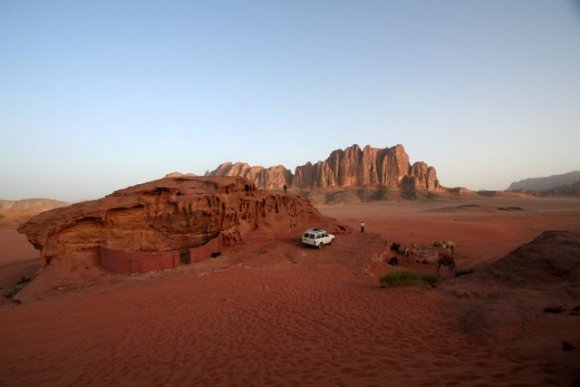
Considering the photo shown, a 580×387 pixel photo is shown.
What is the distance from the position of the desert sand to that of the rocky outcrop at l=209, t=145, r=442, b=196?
105 metres

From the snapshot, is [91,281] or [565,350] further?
[91,281]

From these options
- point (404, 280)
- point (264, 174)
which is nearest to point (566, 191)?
point (264, 174)

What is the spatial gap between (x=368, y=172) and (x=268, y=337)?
116 meters

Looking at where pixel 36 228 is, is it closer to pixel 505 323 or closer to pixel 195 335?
pixel 195 335

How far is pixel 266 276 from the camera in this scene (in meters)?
17.9

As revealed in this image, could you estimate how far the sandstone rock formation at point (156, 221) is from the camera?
1939cm

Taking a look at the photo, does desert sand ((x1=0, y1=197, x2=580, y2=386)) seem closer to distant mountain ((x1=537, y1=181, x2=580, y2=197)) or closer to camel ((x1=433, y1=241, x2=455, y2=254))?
camel ((x1=433, y1=241, x2=455, y2=254))

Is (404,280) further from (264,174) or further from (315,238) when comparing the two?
(264,174)

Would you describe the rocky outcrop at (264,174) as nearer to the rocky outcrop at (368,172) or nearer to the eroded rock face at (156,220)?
the rocky outcrop at (368,172)

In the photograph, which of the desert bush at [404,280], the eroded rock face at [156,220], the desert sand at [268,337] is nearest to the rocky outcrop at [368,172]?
the eroded rock face at [156,220]

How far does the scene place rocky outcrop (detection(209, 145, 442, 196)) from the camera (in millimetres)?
119125

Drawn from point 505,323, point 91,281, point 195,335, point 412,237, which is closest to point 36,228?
point 91,281

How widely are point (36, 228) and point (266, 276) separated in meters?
12.8

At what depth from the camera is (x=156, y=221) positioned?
21.9m
